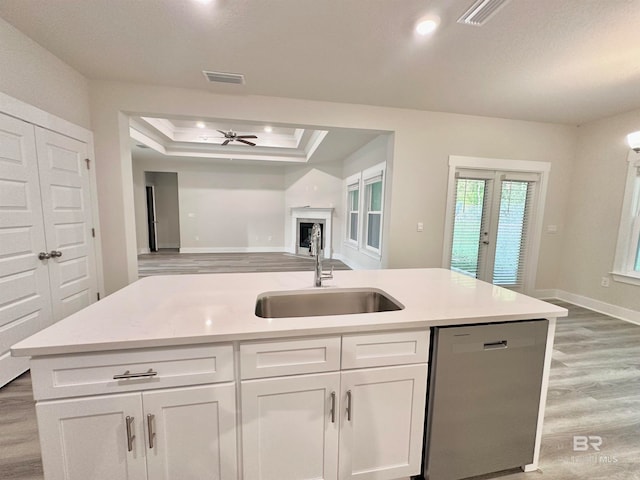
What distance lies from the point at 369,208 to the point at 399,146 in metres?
2.00

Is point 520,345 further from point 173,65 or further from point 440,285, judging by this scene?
point 173,65

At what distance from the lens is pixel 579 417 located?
A: 1.88 metres

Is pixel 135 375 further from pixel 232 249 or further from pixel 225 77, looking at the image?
pixel 232 249

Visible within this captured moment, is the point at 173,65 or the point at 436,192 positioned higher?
the point at 173,65

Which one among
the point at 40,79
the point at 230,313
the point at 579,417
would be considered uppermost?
the point at 40,79

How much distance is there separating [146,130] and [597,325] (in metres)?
7.99

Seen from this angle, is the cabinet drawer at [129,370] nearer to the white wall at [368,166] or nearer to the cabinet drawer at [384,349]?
the cabinet drawer at [384,349]

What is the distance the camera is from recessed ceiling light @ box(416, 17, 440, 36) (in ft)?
6.39

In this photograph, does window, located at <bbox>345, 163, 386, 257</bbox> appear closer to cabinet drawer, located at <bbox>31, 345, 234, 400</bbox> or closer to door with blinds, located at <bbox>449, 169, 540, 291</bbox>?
door with blinds, located at <bbox>449, 169, 540, 291</bbox>

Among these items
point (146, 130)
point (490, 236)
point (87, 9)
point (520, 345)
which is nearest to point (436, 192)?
point (490, 236)

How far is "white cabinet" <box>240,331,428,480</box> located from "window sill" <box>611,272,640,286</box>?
4103 mm

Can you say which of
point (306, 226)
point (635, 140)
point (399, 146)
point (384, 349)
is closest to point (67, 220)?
point (384, 349)

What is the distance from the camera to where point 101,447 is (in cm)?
103

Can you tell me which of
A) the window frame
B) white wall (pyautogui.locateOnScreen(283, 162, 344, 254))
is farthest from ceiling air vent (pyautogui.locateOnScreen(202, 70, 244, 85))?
white wall (pyautogui.locateOnScreen(283, 162, 344, 254))
